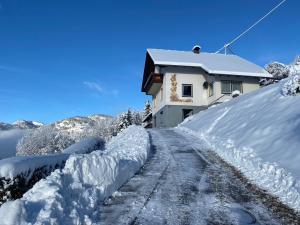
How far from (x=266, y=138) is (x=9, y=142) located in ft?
342

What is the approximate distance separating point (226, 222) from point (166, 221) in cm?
118

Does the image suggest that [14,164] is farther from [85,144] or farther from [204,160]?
[85,144]

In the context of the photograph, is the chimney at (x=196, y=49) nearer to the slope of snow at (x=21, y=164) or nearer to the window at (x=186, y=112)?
the window at (x=186, y=112)

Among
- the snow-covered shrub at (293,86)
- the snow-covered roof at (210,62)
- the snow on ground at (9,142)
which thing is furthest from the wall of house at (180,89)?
the snow on ground at (9,142)

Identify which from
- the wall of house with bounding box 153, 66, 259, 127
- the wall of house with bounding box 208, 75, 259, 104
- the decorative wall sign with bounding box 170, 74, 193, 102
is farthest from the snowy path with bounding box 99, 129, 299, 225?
the decorative wall sign with bounding box 170, 74, 193, 102

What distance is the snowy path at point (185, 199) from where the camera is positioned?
7895 mm

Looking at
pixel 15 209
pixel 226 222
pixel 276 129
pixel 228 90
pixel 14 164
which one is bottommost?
pixel 226 222

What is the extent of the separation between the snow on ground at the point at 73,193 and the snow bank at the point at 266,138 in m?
4.12

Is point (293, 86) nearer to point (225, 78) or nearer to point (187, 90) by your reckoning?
point (225, 78)

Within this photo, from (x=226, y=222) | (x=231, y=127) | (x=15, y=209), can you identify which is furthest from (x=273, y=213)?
(x=231, y=127)

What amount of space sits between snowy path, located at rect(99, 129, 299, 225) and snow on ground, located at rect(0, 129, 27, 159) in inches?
2958

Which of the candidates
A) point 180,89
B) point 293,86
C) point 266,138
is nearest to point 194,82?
point 180,89

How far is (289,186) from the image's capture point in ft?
32.2

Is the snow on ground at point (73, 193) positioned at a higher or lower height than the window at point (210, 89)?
lower
